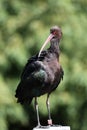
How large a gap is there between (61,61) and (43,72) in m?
4.00

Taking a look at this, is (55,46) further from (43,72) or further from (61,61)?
(61,61)

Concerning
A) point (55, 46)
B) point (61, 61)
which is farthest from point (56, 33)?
point (61, 61)

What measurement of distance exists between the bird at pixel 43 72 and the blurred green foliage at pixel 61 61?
11.8ft

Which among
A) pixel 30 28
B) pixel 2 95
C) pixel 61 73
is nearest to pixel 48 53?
pixel 61 73

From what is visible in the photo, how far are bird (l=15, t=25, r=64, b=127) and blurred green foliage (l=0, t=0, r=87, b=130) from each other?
3612 mm

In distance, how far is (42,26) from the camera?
30.9ft

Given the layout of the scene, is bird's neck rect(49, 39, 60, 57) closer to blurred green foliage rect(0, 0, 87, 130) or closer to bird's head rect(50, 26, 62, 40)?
bird's head rect(50, 26, 62, 40)

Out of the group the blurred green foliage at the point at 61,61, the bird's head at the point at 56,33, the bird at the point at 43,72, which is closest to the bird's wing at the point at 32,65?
the bird at the point at 43,72

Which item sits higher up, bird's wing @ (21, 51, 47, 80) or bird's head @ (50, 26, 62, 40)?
bird's head @ (50, 26, 62, 40)

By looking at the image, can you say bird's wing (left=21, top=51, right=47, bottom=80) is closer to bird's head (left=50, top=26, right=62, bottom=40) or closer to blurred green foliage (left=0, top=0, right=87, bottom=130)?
bird's head (left=50, top=26, right=62, bottom=40)

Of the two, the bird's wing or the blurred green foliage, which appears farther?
the blurred green foliage

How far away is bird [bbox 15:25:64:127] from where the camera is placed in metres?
5.20

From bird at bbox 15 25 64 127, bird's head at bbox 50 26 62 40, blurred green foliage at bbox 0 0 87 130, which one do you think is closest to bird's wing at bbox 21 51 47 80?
bird at bbox 15 25 64 127

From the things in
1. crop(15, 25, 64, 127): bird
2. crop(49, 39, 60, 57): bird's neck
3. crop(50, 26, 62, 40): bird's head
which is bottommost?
crop(15, 25, 64, 127): bird
